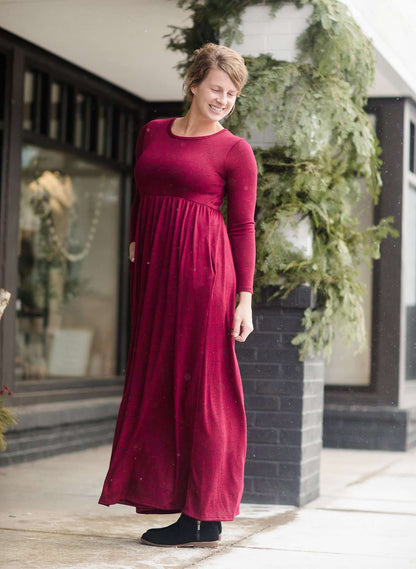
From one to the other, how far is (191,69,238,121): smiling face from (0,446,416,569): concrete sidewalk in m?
1.64

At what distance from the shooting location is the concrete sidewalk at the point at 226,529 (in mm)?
3736

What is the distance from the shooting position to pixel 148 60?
289 inches

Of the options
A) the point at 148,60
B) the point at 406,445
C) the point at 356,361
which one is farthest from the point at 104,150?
the point at 406,445

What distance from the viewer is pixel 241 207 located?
Answer: 384cm

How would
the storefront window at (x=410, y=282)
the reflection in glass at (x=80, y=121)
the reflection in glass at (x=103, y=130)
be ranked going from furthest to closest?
the storefront window at (x=410, y=282)
the reflection in glass at (x=103, y=130)
the reflection in glass at (x=80, y=121)

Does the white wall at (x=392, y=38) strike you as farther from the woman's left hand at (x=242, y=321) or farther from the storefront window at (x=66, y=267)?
the woman's left hand at (x=242, y=321)

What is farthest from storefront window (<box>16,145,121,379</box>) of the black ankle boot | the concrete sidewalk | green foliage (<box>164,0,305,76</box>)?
the black ankle boot

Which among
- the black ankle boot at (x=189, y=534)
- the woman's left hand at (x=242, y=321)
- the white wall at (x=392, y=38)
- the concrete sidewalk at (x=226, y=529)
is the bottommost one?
the concrete sidewalk at (x=226, y=529)

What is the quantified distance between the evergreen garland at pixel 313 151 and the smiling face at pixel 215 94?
4.16 ft

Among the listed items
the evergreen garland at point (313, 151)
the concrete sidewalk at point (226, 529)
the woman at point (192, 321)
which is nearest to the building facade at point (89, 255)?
the concrete sidewalk at point (226, 529)

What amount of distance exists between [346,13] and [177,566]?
3.03 metres

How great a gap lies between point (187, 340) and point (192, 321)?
0.24 ft

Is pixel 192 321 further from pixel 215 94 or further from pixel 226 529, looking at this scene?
pixel 226 529

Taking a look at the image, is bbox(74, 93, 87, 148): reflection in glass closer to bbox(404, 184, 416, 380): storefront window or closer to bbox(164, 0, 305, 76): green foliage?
bbox(164, 0, 305, 76): green foliage
